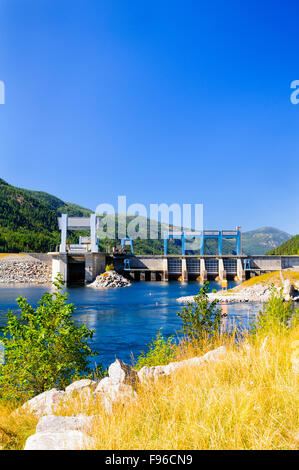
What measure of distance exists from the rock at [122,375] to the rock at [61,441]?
2.01 m

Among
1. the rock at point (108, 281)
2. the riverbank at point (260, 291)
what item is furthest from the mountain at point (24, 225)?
the riverbank at point (260, 291)

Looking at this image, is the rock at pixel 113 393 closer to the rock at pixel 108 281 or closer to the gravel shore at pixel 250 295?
the gravel shore at pixel 250 295

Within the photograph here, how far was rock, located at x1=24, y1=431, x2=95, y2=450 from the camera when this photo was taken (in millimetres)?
3088

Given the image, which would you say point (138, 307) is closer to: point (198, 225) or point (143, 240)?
point (198, 225)

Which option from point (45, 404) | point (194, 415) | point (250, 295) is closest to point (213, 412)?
point (194, 415)

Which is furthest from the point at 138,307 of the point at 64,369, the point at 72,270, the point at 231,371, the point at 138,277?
the point at 138,277

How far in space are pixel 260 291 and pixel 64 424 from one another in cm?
3553

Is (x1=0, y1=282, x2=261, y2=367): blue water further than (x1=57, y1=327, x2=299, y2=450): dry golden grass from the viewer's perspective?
Yes

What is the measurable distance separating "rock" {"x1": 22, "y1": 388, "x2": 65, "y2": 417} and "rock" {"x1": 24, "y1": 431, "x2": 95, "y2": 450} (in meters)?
1.48

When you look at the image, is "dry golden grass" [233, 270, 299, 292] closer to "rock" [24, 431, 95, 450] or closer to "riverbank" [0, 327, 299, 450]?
"riverbank" [0, 327, 299, 450]

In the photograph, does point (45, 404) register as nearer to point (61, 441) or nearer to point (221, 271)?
point (61, 441)

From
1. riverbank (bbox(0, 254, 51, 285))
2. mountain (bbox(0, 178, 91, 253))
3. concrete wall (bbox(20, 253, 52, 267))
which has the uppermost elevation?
mountain (bbox(0, 178, 91, 253))

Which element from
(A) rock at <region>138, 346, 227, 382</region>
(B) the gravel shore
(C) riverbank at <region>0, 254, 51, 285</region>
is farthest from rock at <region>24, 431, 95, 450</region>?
(C) riverbank at <region>0, 254, 51, 285</region>

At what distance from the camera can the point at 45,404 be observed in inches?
198
